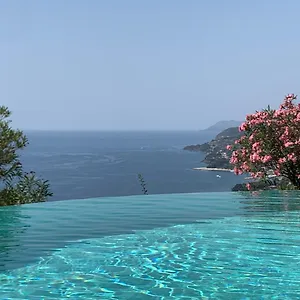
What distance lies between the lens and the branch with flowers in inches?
429

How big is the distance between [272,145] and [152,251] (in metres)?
5.91

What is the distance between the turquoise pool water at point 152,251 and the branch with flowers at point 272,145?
1180 mm

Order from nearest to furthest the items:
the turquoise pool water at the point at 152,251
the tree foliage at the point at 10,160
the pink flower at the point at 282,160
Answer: the turquoise pool water at the point at 152,251
the tree foliage at the point at 10,160
the pink flower at the point at 282,160

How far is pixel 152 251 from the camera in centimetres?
644

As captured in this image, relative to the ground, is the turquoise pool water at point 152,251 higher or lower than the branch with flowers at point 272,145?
lower

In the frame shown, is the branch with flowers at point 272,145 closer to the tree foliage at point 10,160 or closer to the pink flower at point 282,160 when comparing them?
the pink flower at point 282,160

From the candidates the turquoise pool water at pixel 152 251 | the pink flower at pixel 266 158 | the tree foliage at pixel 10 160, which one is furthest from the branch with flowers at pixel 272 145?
the tree foliage at pixel 10 160

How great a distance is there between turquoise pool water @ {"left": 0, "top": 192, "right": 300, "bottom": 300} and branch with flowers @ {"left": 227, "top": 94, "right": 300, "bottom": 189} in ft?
3.87

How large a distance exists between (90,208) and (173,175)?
211 feet

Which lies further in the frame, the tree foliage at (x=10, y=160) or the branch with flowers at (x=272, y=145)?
the branch with flowers at (x=272, y=145)

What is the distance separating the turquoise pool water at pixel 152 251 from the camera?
16.1ft

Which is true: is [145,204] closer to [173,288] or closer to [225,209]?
[225,209]

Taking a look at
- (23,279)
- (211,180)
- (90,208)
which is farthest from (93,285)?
(211,180)

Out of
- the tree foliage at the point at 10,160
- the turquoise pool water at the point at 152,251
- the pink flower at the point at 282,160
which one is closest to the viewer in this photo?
the turquoise pool water at the point at 152,251
